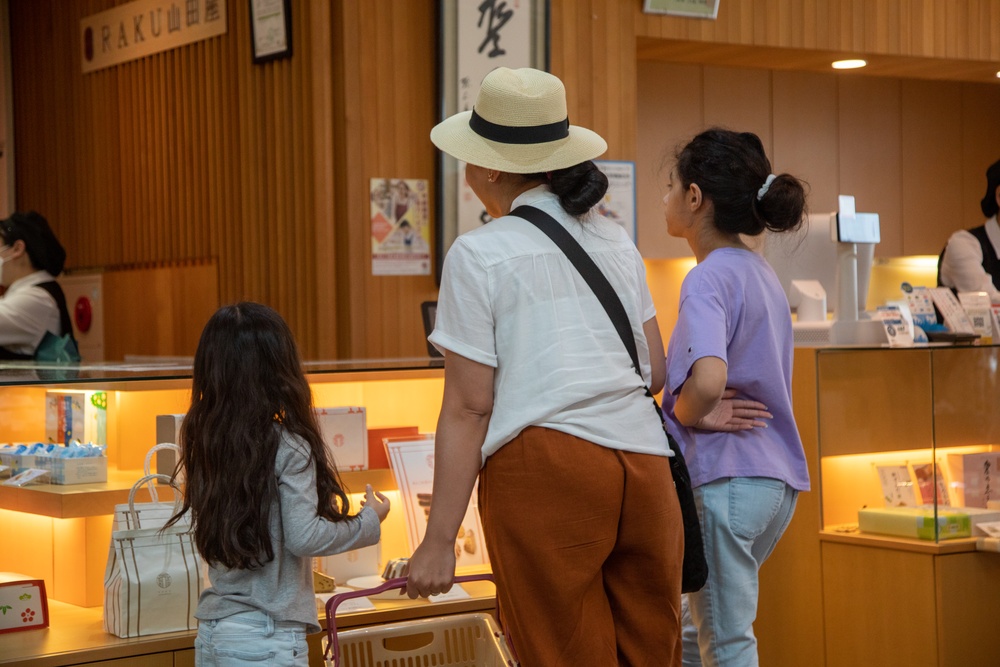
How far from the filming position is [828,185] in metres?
7.84

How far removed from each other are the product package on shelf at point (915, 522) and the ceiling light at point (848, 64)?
12.0 ft

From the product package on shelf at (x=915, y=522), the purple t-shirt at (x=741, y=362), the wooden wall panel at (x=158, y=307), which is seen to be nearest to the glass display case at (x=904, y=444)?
the product package on shelf at (x=915, y=522)

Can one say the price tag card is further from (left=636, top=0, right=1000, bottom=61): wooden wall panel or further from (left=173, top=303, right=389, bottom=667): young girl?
(left=636, top=0, right=1000, bottom=61): wooden wall panel

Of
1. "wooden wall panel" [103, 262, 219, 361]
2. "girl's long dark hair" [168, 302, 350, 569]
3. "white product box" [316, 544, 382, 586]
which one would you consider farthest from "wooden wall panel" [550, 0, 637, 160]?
"girl's long dark hair" [168, 302, 350, 569]

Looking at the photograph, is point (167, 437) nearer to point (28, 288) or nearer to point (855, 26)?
point (28, 288)

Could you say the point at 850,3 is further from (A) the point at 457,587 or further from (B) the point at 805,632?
(A) the point at 457,587

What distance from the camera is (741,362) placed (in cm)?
250

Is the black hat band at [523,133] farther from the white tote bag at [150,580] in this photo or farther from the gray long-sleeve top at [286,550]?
the white tote bag at [150,580]

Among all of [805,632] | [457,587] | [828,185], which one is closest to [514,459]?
[457,587]

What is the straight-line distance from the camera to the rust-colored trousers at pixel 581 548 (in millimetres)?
1913

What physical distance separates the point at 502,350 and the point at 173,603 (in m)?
1.19

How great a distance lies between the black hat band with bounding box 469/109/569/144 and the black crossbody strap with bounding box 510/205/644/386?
0.13 metres

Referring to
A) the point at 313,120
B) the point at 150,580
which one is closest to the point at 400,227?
the point at 313,120

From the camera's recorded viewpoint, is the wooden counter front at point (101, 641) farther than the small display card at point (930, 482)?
No
